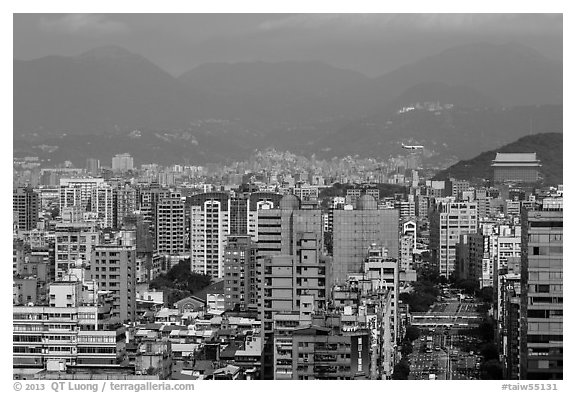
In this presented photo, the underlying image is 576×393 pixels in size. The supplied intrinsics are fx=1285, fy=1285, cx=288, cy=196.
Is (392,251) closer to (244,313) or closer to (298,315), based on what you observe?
(244,313)

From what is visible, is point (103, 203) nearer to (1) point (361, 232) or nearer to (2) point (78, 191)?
(2) point (78, 191)

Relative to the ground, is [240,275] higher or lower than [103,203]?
lower

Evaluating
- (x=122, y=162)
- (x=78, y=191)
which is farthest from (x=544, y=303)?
(x=122, y=162)

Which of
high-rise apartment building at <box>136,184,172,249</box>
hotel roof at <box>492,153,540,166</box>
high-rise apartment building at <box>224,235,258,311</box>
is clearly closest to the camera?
high-rise apartment building at <box>224,235,258,311</box>

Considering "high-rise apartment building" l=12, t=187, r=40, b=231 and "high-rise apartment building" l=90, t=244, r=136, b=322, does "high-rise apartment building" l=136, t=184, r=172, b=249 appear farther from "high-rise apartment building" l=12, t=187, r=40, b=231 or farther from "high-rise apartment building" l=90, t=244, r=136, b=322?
"high-rise apartment building" l=90, t=244, r=136, b=322

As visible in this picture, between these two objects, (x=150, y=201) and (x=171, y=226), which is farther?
(x=150, y=201)

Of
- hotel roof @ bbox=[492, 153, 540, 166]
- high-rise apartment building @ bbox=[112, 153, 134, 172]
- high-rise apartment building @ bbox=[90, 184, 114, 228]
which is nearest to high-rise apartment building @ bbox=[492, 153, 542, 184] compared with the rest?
hotel roof @ bbox=[492, 153, 540, 166]

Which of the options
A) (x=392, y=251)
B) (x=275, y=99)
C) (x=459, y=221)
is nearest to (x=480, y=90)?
(x=275, y=99)
